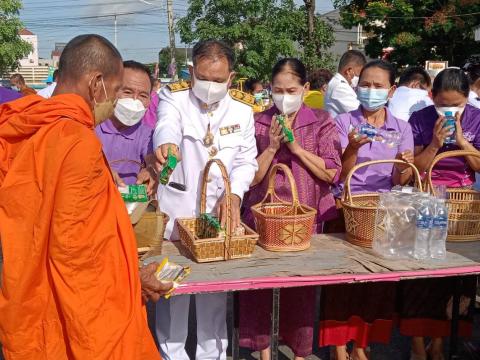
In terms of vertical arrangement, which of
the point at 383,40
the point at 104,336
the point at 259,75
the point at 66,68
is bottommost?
the point at 104,336

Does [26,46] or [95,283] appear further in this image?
[26,46]

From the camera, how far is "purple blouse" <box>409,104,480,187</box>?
3469 millimetres

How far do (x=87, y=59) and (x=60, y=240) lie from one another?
687mm

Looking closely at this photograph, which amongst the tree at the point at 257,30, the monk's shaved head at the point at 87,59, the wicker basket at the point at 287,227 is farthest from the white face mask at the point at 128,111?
the tree at the point at 257,30

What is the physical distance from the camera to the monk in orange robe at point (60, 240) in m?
1.78

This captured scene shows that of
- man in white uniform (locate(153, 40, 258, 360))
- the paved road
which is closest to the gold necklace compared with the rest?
man in white uniform (locate(153, 40, 258, 360))

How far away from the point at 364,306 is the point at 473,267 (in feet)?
2.59

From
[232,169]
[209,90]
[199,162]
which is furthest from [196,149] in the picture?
[209,90]

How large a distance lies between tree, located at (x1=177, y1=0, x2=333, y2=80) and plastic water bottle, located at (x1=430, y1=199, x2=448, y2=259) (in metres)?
16.9

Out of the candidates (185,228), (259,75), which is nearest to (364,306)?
(185,228)

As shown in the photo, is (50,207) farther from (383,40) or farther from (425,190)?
(383,40)

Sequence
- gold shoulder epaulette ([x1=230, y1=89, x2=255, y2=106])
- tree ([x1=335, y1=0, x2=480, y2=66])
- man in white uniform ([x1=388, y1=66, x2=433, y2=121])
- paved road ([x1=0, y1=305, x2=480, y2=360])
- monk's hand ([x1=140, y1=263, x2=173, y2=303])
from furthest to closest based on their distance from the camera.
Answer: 1. tree ([x1=335, y1=0, x2=480, y2=66])
2. man in white uniform ([x1=388, y1=66, x2=433, y2=121])
3. paved road ([x1=0, y1=305, x2=480, y2=360])
4. gold shoulder epaulette ([x1=230, y1=89, x2=255, y2=106])
5. monk's hand ([x1=140, y1=263, x2=173, y2=303])

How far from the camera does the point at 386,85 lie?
11.3 feet

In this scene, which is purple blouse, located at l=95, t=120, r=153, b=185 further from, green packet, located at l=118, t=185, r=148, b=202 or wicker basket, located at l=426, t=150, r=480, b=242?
wicker basket, located at l=426, t=150, r=480, b=242
